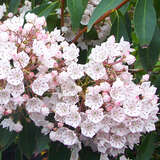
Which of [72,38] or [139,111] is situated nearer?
[139,111]

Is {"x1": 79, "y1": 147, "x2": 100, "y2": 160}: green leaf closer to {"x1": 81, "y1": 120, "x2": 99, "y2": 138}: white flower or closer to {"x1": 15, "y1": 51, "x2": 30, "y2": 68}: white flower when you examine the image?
{"x1": 81, "y1": 120, "x2": 99, "y2": 138}: white flower

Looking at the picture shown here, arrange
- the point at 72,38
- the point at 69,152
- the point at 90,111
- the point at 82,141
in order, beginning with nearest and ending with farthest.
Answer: the point at 90,111
the point at 82,141
the point at 69,152
the point at 72,38

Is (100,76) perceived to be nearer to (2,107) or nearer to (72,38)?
(2,107)

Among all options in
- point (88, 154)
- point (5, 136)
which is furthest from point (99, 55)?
point (5, 136)

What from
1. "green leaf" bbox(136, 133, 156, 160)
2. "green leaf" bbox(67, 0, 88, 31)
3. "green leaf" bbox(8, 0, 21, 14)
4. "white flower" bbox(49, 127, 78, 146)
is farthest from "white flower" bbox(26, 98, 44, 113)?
"green leaf" bbox(8, 0, 21, 14)

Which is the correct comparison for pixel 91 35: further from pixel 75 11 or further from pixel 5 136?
pixel 5 136

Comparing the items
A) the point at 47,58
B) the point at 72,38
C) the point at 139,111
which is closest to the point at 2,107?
the point at 47,58
